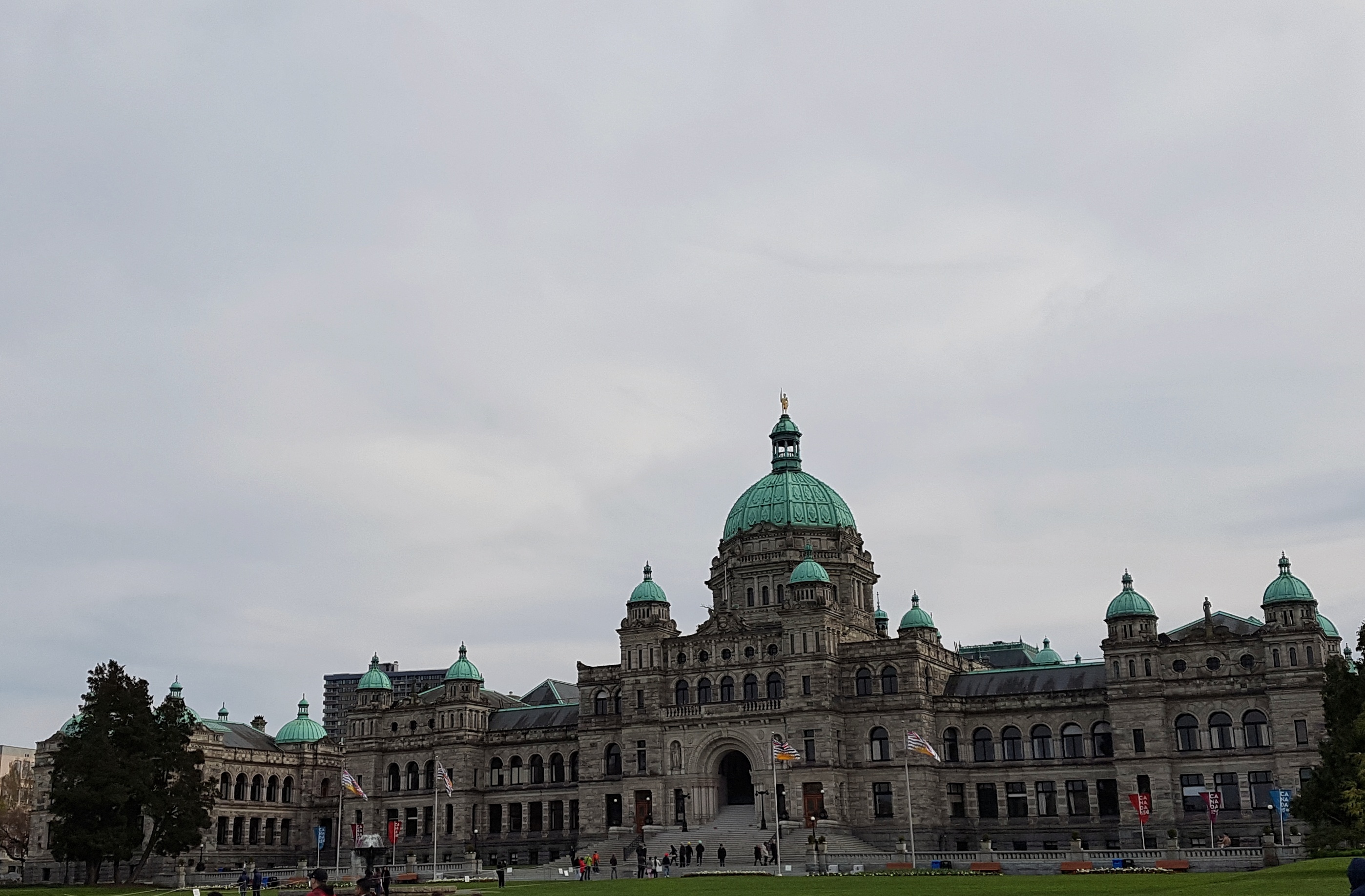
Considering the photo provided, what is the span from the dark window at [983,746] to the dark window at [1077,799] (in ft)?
18.7

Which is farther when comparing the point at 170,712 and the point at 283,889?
the point at 170,712

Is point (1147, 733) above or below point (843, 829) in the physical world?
above

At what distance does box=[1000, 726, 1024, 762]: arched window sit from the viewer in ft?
316

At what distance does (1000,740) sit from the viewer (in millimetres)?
96938

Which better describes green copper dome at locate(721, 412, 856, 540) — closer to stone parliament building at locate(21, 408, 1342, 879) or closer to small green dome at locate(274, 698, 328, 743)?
stone parliament building at locate(21, 408, 1342, 879)

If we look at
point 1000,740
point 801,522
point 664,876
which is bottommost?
point 664,876

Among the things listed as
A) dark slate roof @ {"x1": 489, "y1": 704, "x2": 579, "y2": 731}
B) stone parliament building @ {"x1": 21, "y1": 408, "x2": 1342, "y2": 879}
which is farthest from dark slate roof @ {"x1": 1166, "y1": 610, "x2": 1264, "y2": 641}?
dark slate roof @ {"x1": 489, "y1": 704, "x2": 579, "y2": 731}

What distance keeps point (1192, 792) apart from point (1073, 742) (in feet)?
28.6

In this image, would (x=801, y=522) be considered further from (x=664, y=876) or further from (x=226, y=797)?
(x=226, y=797)

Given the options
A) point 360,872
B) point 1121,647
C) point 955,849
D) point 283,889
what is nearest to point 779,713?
point 955,849

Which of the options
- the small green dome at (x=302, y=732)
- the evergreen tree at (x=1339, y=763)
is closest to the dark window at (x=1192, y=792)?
the evergreen tree at (x=1339, y=763)

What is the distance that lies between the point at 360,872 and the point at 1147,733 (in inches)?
2106

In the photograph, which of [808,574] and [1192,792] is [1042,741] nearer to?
[1192,792]

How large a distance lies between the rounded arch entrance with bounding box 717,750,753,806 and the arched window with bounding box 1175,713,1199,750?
99.6 feet
